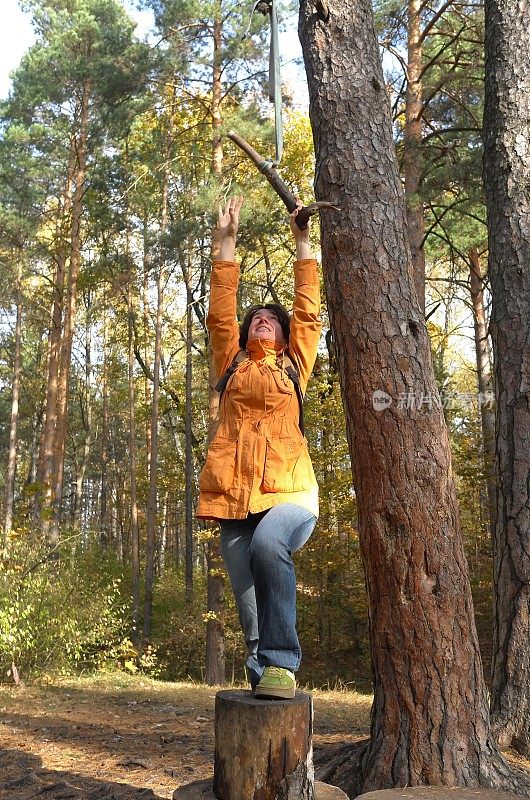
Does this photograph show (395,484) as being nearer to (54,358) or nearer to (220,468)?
(220,468)

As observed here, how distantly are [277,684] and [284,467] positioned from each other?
0.80m

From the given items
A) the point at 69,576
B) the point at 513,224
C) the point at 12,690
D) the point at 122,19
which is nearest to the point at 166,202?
the point at 122,19

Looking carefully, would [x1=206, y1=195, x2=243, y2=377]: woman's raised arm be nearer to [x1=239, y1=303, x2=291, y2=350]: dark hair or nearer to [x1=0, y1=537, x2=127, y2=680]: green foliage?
[x1=239, y1=303, x2=291, y2=350]: dark hair

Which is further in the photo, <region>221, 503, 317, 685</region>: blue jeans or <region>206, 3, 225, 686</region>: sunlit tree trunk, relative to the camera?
<region>206, 3, 225, 686</region>: sunlit tree trunk

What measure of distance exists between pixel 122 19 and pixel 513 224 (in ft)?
44.7

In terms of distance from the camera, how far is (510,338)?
487 centimetres

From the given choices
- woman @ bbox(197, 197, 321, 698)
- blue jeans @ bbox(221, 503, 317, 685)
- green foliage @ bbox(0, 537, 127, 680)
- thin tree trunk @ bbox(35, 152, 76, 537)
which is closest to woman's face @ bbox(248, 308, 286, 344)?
woman @ bbox(197, 197, 321, 698)

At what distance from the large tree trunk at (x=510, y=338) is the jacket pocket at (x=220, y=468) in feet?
7.52

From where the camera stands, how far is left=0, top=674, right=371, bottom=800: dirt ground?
4496 millimetres

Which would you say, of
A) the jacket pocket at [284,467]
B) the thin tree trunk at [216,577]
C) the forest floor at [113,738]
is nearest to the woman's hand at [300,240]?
the jacket pocket at [284,467]

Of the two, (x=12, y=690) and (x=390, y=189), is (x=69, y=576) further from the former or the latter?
(x=390, y=189)

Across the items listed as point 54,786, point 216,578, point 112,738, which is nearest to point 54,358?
point 216,578
